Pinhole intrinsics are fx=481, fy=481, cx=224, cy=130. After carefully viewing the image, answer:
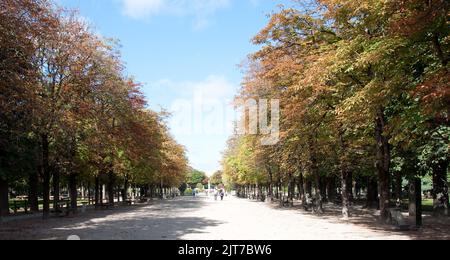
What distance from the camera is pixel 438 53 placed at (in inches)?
548

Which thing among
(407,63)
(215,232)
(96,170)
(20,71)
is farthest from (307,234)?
(96,170)

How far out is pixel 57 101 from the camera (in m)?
27.3

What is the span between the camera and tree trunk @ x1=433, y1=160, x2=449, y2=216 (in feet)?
90.1

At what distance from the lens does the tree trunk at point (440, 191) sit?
27.5 m

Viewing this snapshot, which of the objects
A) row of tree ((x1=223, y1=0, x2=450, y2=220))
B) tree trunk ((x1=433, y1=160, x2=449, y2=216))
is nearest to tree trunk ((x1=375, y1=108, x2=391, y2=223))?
row of tree ((x1=223, y1=0, x2=450, y2=220))

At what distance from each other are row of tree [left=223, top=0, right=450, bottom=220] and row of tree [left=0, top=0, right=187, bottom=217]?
974 centimetres

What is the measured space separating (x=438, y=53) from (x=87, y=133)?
22.7 metres

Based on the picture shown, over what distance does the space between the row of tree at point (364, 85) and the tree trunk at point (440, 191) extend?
0.06 meters

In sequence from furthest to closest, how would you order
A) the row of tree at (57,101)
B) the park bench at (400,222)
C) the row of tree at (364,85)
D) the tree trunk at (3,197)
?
the tree trunk at (3,197)
the park bench at (400,222)
the row of tree at (57,101)
the row of tree at (364,85)

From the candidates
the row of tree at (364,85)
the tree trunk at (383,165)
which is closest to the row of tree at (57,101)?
the row of tree at (364,85)

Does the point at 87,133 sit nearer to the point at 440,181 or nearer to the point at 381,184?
the point at 381,184

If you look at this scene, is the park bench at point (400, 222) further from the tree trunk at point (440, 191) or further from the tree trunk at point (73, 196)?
the tree trunk at point (73, 196)

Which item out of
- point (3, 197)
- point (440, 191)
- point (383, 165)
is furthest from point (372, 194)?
point (3, 197)
